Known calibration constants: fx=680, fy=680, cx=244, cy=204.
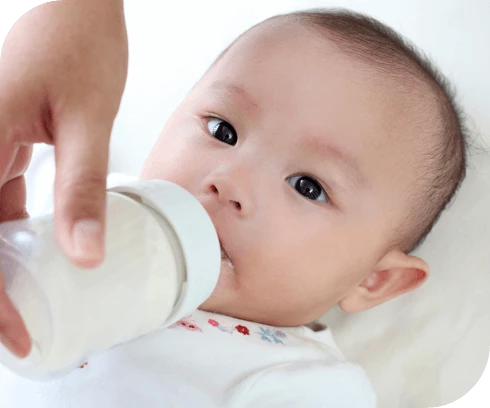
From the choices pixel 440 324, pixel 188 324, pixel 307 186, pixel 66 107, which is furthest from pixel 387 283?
pixel 66 107

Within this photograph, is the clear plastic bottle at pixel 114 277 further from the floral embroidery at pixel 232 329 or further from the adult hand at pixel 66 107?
the floral embroidery at pixel 232 329

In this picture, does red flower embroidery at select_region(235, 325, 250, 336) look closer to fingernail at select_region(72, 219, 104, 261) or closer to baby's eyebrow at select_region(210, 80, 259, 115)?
baby's eyebrow at select_region(210, 80, 259, 115)

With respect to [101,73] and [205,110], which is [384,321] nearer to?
[205,110]

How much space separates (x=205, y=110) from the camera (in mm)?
1077

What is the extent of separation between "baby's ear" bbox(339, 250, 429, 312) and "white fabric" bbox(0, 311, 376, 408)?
0.49 feet

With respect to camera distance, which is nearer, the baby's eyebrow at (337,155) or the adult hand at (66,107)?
the adult hand at (66,107)

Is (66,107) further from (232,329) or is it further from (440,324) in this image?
(440,324)

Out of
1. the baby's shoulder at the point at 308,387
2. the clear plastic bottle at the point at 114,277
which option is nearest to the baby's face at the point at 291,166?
the baby's shoulder at the point at 308,387

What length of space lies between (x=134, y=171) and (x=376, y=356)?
69cm

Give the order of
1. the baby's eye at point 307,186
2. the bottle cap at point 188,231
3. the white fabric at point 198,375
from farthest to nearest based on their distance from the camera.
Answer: the baby's eye at point 307,186 → the white fabric at point 198,375 → the bottle cap at point 188,231

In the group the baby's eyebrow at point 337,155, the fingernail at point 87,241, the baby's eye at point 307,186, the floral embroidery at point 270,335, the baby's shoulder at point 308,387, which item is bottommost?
the baby's shoulder at point 308,387

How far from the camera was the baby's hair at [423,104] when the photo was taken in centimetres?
109

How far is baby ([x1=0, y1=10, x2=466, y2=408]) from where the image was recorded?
94 centimetres

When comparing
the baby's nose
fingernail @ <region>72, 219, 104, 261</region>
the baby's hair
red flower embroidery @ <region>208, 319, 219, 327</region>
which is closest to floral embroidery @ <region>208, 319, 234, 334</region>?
red flower embroidery @ <region>208, 319, 219, 327</region>
